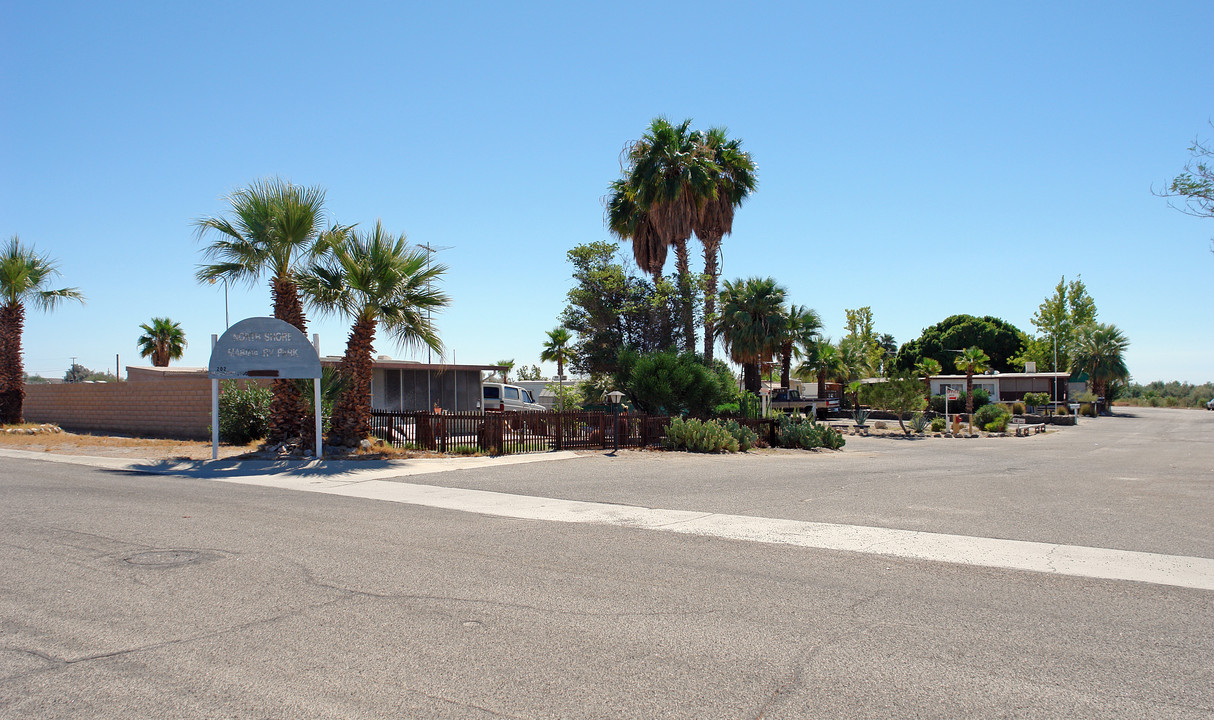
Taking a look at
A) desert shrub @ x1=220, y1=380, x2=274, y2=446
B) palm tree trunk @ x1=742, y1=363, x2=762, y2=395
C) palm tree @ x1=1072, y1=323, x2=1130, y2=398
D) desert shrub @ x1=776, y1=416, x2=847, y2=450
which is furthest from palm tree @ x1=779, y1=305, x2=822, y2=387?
palm tree @ x1=1072, y1=323, x2=1130, y2=398

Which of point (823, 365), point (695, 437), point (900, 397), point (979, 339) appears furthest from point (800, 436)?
point (979, 339)

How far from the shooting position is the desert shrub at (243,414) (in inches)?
810

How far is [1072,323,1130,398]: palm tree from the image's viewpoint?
2628 inches

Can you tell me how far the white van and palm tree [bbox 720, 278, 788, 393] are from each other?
36.2ft

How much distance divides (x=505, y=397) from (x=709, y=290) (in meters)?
9.61

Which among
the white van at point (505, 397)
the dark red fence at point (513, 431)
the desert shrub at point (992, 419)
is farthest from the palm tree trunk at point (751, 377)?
the dark red fence at point (513, 431)

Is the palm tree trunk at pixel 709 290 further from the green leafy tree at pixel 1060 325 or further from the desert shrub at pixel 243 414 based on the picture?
the green leafy tree at pixel 1060 325

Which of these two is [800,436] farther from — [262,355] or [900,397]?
[900,397]

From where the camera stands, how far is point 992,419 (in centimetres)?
4131

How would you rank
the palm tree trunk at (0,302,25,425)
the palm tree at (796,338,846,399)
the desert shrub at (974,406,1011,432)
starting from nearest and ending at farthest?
the palm tree trunk at (0,302,25,425), the desert shrub at (974,406,1011,432), the palm tree at (796,338,846,399)

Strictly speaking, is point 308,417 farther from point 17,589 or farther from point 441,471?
point 17,589

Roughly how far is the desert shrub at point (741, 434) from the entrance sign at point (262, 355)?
11.6 metres

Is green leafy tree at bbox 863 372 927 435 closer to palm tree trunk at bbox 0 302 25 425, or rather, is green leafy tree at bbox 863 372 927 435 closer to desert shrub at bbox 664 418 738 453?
desert shrub at bbox 664 418 738 453

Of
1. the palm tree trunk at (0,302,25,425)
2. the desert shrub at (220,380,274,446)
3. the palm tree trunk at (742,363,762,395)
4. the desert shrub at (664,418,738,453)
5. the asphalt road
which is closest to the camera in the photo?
the asphalt road
